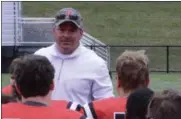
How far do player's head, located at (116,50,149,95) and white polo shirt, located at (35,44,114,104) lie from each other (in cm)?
95

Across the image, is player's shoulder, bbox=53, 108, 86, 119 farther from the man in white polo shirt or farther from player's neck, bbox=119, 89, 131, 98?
the man in white polo shirt

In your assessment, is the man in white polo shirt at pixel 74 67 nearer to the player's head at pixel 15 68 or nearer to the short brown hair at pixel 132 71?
the short brown hair at pixel 132 71

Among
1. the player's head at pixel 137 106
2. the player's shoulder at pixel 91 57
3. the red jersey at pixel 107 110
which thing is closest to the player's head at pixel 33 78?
the player's head at pixel 137 106

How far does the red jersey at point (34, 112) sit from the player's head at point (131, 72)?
2.25 feet

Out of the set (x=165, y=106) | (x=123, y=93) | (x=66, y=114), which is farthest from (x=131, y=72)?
(x=165, y=106)

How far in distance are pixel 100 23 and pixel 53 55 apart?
130 feet

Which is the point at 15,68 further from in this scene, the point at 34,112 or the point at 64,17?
the point at 64,17

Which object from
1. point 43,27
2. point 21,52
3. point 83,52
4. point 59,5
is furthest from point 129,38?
point 83,52

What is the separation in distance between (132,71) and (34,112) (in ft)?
2.96

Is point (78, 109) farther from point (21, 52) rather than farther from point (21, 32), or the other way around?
point (21, 32)

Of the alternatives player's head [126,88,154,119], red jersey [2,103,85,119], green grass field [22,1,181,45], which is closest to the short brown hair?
player's head [126,88,154,119]

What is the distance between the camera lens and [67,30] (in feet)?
20.0

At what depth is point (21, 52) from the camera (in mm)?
26875

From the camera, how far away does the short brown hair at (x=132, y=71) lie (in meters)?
4.92
